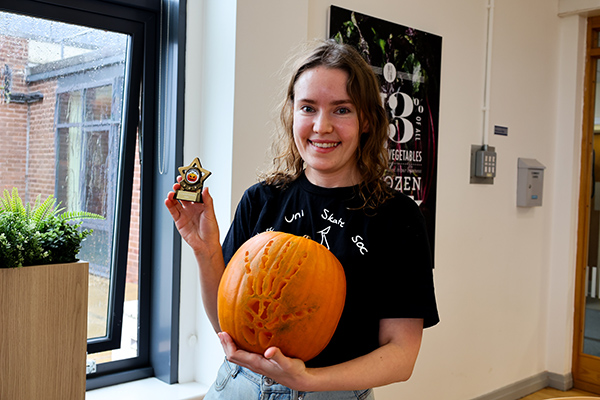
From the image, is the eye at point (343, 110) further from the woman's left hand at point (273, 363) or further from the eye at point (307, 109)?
the woman's left hand at point (273, 363)

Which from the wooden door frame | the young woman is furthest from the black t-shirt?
the wooden door frame

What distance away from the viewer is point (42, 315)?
169 cm

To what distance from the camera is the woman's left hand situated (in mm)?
1039

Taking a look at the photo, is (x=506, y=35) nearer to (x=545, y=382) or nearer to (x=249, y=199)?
(x=545, y=382)

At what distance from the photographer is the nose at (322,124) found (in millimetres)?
1234

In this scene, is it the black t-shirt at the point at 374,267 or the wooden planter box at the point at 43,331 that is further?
the wooden planter box at the point at 43,331

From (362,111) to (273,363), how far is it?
0.59 m

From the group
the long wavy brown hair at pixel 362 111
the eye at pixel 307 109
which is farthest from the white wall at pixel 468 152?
the eye at pixel 307 109

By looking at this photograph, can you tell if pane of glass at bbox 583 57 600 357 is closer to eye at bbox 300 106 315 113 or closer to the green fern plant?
eye at bbox 300 106 315 113

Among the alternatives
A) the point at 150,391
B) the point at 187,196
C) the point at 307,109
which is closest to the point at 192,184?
the point at 187,196


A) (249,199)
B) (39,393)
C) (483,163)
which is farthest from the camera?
(483,163)

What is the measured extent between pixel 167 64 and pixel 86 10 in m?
0.35

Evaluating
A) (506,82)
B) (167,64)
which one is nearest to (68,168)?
(167,64)

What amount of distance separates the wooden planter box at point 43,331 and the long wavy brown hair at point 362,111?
30.0 inches
